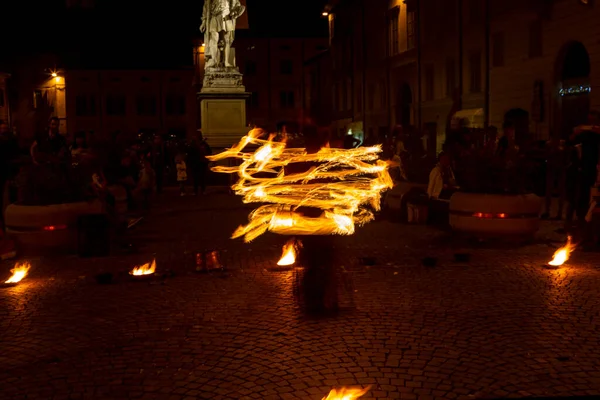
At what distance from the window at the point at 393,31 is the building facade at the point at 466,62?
0.20 ft

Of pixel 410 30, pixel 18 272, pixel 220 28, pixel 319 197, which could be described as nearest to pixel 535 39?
pixel 220 28

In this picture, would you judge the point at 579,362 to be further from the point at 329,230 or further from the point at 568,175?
the point at 568,175

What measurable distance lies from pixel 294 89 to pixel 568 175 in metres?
63.6

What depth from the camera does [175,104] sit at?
84562mm

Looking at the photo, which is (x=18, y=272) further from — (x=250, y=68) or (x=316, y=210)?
(x=250, y=68)

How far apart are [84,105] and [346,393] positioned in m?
80.8

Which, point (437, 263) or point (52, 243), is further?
point (52, 243)

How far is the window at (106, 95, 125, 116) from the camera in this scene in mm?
82688

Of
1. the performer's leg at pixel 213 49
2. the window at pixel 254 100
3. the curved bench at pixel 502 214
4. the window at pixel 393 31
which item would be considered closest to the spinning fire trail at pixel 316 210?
the curved bench at pixel 502 214

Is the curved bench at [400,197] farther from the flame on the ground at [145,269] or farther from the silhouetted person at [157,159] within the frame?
the silhouetted person at [157,159]

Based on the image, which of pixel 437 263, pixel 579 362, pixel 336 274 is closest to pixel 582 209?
pixel 437 263

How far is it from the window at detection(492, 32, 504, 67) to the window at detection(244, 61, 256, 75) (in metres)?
46.0

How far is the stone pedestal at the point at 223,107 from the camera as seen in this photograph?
30.0 meters

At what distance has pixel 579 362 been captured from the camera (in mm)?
6289
